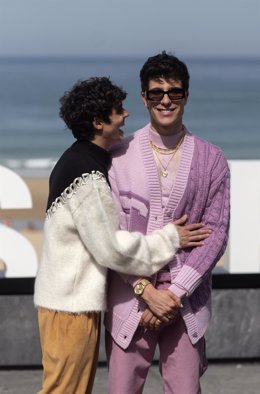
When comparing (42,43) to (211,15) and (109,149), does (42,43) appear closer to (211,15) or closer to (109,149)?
(211,15)

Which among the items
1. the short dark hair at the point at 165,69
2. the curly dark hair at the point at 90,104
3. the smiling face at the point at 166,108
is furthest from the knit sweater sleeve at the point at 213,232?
the curly dark hair at the point at 90,104

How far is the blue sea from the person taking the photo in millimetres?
6145

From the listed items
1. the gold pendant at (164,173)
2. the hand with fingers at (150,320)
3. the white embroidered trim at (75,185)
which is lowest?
the hand with fingers at (150,320)

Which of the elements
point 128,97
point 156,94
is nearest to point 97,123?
point 156,94

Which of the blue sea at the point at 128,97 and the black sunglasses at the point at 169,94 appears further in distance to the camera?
the blue sea at the point at 128,97

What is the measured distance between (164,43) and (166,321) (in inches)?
105

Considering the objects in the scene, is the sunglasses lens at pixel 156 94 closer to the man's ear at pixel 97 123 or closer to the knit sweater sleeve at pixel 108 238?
the man's ear at pixel 97 123

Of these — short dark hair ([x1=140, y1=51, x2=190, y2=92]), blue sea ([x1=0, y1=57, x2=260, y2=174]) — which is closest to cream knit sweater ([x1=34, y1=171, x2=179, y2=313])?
short dark hair ([x1=140, y1=51, x2=190, y2=92])

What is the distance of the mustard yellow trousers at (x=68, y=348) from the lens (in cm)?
386

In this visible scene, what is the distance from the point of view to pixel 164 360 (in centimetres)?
400

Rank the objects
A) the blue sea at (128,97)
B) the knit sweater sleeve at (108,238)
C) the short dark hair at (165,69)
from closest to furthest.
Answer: the knit sweater sleeve at (108,238) → the short dark hair at (165,69) → the blue sea at (128,97)

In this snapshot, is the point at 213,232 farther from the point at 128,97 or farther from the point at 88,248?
the point at 128,97

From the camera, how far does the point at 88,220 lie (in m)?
3.79

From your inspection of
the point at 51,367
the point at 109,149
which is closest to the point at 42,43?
the point at 109,149
